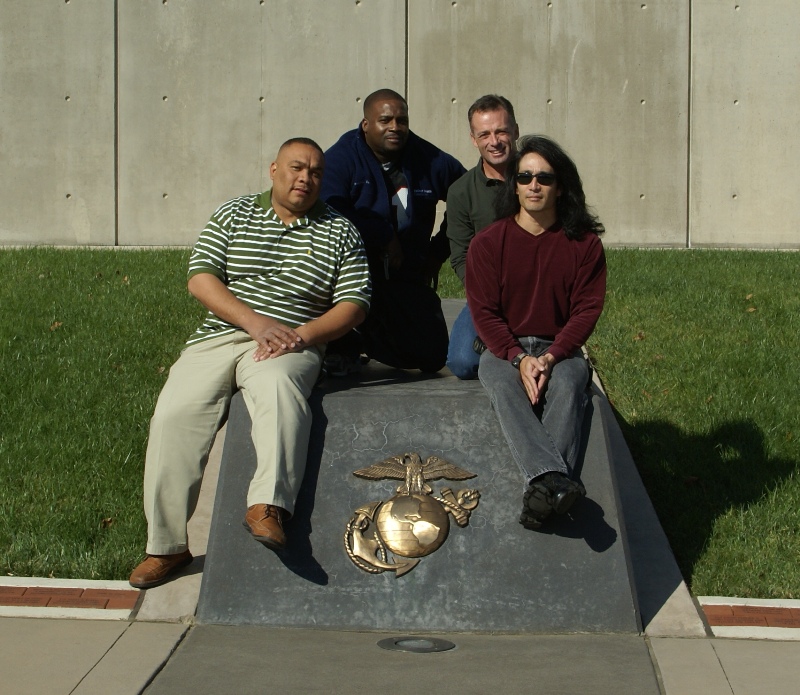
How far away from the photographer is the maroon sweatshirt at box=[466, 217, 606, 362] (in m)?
5.02

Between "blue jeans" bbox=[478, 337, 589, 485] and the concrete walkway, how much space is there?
0.70 metres

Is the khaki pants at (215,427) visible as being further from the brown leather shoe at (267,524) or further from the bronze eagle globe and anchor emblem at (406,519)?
the bronze eagle globe and anchor emblem at (406,519)

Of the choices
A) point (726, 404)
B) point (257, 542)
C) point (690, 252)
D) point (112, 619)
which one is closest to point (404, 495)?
point (257, 542)

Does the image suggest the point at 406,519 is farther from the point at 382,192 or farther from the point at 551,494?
the point at 382,192

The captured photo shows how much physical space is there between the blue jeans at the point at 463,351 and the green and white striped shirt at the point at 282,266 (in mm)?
515

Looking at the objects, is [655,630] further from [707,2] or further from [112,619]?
[707,2]

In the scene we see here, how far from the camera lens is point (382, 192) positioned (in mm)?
5793

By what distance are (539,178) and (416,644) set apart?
6.63ft

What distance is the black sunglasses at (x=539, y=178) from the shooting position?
4.98 metres

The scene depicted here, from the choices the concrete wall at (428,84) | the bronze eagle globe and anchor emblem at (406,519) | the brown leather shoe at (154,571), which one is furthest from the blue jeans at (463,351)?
the concrete wall at (428,84)

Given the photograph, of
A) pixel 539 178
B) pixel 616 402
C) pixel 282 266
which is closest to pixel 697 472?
pixel 616 402

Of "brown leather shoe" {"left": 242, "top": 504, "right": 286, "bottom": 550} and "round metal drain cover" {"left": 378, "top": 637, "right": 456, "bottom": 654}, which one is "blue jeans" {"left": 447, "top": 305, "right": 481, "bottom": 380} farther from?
"round metal drain cover" {"left": 378, "top": 637, "right": 456, "bottom": 654}

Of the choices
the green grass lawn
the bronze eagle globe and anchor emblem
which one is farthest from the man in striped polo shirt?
the green grass lawn

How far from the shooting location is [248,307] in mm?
5066
